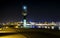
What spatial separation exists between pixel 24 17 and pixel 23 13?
12.0 ft

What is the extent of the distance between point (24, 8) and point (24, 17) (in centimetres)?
769

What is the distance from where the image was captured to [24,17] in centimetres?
16662

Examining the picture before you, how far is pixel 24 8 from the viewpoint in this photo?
6614 inches

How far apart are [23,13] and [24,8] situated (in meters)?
5.13

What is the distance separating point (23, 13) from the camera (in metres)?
165
